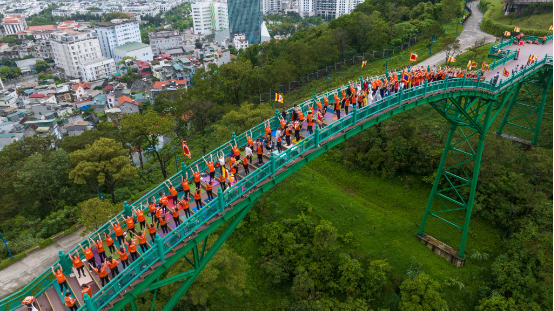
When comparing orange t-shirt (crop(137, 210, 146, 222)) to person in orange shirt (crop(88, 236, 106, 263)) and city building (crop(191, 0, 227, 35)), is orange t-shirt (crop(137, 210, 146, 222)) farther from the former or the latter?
city building (crop(191, 0, 227, 35))

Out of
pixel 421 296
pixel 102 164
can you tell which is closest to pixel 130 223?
pixel 421 296

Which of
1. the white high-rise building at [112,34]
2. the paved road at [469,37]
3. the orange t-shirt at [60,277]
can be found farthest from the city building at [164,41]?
the orange t-shirt at [60,277]

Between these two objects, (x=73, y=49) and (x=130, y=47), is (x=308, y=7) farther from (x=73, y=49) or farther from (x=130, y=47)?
(x=73, y=49)

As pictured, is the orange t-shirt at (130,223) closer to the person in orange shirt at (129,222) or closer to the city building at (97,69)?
the person in orange shirt at (129,222)

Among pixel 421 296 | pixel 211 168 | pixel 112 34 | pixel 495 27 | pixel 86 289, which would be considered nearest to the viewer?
pixel 86 289

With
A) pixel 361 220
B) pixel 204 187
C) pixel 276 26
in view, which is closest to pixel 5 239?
pixel 204 187

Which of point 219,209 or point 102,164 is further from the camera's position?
point 102,164

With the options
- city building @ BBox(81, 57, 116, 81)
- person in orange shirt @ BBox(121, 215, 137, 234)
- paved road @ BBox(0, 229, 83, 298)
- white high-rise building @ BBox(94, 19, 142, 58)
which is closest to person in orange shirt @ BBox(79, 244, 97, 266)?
person in orange shirt @ BBox(121, 215, 137, 234)

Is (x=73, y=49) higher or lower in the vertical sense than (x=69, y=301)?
lower
